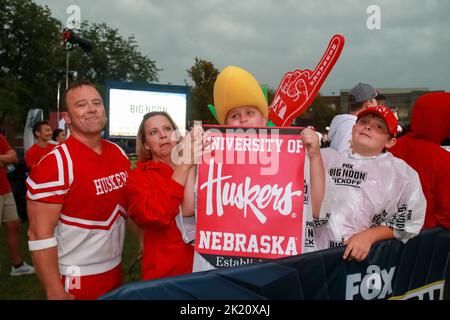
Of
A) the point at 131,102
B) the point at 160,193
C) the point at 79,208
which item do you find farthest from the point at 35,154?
the point at 160,193

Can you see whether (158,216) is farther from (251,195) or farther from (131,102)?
(131,102)

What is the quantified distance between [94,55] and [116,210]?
154 feet

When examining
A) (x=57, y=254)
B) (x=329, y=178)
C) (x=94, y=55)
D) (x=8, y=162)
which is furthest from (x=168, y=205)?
(x=94, y=55)

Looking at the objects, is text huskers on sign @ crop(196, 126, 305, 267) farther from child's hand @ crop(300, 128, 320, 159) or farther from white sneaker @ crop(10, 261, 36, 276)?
white sneaker @ crop(10, 261, 36, 276)

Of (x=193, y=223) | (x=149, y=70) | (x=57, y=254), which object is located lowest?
(x=57, y=254)

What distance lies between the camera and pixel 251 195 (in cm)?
203

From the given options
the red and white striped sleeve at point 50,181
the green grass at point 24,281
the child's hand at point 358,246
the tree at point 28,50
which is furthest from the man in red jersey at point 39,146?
the tree at point 28,50

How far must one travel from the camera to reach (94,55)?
4603 centimetres

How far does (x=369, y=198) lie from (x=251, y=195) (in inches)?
24.3

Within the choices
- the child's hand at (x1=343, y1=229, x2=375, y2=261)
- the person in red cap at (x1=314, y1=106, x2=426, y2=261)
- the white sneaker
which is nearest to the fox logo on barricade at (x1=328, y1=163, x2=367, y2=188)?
the person in red cap at (x1=314, y1=106, x2=426, y2=261)

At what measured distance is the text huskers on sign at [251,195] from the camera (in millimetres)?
1997

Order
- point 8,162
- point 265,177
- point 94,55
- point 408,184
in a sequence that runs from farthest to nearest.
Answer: point 94,55, point 8,162, point 408,184, point 265,177

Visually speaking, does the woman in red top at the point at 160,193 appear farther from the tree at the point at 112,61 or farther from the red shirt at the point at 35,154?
the tree at the point at 112,61
